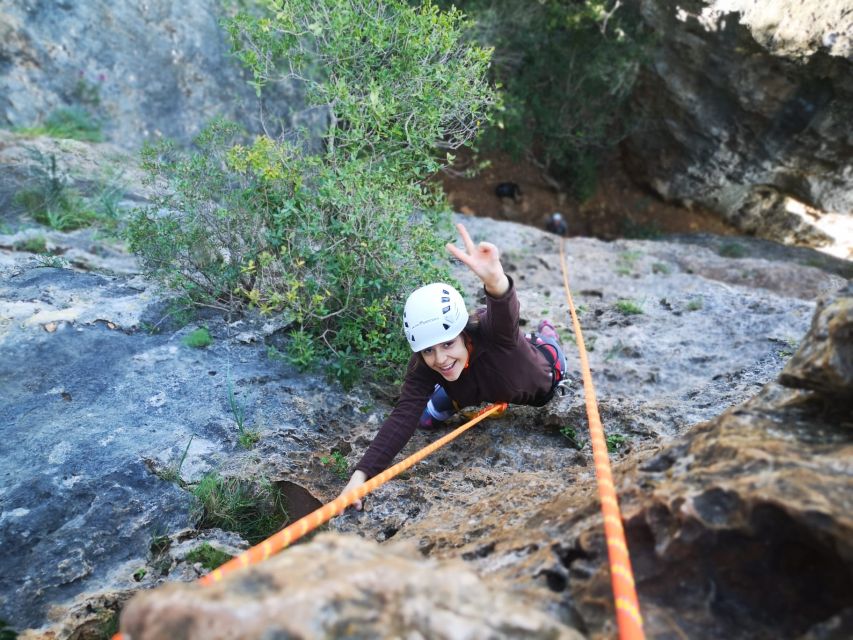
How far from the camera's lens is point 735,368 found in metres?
4.49

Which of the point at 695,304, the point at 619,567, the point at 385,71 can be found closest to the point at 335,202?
the point at 385,71

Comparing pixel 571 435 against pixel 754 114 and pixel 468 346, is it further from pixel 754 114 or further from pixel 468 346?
pixel 754 114

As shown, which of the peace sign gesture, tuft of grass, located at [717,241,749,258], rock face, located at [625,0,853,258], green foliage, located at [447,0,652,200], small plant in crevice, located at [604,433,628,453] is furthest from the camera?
green foliage, located at [447,0,652,200]

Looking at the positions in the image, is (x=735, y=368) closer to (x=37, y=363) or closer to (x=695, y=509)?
(x=695, y=509)

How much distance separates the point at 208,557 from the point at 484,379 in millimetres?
1629

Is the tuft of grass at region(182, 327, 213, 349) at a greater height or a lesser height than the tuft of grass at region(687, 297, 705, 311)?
lesser

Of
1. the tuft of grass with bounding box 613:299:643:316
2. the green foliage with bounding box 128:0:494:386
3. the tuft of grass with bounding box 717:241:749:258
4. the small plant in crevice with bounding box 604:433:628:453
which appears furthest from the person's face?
the tuft of grass with bounding box 717:241:749:258

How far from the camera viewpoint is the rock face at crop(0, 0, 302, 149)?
8.77m

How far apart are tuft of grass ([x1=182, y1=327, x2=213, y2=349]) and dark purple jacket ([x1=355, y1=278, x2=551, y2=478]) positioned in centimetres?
149

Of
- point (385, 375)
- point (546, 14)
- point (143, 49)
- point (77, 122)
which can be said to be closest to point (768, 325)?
point (385, 375)

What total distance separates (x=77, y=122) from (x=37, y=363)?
21.3ft

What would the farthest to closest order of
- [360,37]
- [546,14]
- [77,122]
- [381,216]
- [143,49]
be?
[546,14] → [143,49] → [77,122] → [360,37] → [381,216]

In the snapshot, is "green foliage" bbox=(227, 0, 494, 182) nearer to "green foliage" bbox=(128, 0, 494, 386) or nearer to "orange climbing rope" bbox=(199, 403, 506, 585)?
"green foliage" bbox=(128, 0, 494, 386)

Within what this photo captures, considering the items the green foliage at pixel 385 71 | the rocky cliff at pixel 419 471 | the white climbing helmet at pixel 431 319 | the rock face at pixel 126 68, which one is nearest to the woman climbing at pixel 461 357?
the white climbing helmet at pixel 431 319
